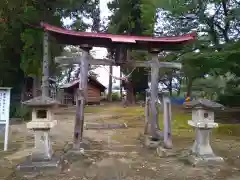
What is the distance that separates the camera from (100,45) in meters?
7.48

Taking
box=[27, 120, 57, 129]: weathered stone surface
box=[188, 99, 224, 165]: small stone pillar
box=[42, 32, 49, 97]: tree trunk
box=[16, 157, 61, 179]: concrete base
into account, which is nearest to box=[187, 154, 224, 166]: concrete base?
box=[188, 99, 224, 165]: small stone pillar

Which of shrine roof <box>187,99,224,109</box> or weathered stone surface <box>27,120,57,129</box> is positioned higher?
shrine roof <box>187,99,224,109</box>

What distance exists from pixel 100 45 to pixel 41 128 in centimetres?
314

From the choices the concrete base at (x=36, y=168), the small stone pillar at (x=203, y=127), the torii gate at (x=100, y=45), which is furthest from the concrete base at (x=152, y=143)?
the concrete base at (x=36, y=168)

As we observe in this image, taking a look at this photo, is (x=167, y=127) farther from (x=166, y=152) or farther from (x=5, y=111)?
(x=5, y=111)

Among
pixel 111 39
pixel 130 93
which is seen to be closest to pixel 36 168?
pixel 111 39

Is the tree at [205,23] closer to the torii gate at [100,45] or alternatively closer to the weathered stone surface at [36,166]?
the torii gate at [100,45]

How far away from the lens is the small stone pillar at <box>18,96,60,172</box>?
5.79 meters

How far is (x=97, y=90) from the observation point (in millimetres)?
28344

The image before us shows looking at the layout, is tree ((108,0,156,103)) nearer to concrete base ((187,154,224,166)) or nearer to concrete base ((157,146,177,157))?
concrete base ((157,146,177,157))

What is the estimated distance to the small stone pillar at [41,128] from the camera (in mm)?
5785

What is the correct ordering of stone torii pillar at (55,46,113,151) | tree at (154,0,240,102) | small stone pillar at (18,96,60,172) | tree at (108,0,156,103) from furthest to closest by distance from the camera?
tree at (108,0,156,103)
tree at (154,0,240,102)
stone torii pillar at (55,46,113,151)
small stone pillar at (18,96,60,172)

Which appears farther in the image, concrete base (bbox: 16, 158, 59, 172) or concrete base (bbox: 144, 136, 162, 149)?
concrete base (bbox: 144, 136, 162, 149)

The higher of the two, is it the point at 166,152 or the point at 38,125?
the point at 38,125
